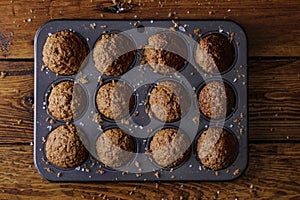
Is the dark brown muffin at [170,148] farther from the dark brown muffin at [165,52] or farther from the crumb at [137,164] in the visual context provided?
the dark brown muffin at [165,52]

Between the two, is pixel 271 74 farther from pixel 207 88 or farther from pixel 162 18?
pixel 162 18

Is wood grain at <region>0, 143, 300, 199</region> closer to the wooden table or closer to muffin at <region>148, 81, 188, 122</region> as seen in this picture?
the wooden table

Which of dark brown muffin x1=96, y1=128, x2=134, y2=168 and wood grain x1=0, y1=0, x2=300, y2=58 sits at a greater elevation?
wood grain x1=0, y1=0, x2=300, y2=58

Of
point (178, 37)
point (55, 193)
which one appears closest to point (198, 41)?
point (178, 37)

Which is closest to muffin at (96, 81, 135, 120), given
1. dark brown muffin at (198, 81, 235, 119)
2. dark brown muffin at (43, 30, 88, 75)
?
dark brown muffin at (43, 30, 88, 75)

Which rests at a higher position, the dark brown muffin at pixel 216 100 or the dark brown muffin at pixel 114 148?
the dark brown muffin at pixel 216 100

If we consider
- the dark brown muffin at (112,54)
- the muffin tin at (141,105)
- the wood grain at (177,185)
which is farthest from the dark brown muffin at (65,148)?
the dark brown muffin at (112,54)
